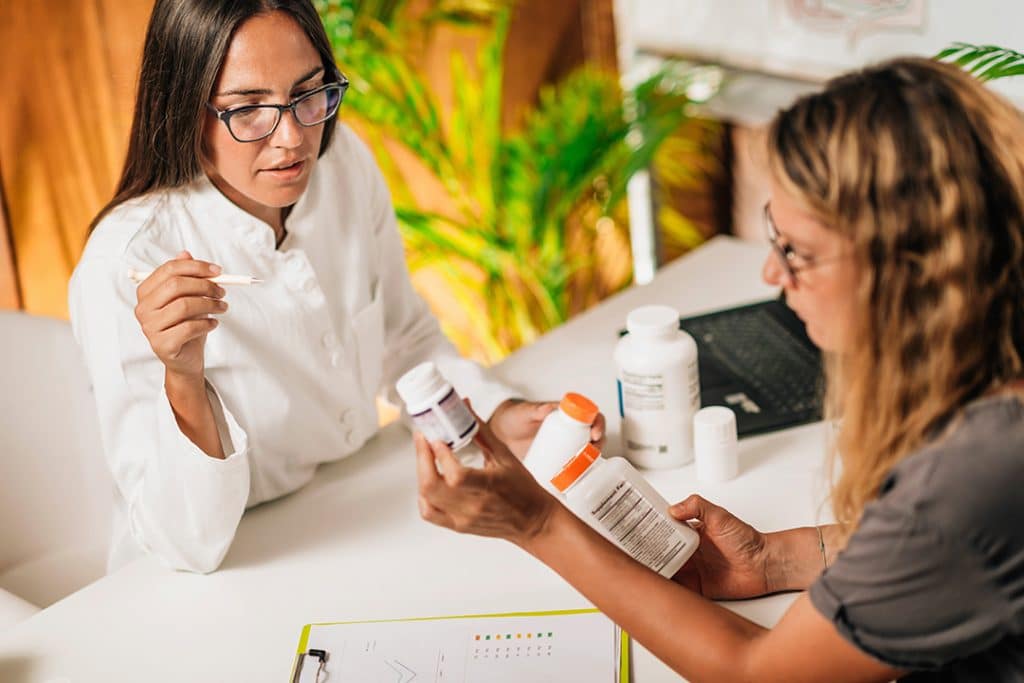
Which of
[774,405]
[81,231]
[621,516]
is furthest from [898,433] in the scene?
[81,231]

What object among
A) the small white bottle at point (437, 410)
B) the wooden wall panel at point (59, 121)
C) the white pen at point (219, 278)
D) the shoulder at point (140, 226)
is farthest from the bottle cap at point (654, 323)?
the wooden wall panel at point (59, 121)

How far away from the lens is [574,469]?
3.85ft

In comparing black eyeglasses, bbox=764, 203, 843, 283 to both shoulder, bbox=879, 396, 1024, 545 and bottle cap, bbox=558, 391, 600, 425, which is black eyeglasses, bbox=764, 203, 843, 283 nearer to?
shoulder, bbox=879, 396, 1024, 545

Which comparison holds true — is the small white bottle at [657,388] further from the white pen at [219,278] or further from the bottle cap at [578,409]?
the white pen at [219,278]

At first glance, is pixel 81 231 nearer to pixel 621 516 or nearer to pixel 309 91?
pixel 309 91

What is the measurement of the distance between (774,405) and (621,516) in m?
0.44

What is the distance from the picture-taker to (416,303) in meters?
1.72

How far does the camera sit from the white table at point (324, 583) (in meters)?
1.22

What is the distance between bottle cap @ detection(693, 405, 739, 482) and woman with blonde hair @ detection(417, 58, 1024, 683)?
371mm

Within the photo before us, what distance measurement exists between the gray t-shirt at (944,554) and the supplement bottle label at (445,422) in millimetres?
372

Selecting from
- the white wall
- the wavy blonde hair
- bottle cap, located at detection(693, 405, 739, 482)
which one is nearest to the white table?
bottle cap, located at detection(693, 405, 739, 482)

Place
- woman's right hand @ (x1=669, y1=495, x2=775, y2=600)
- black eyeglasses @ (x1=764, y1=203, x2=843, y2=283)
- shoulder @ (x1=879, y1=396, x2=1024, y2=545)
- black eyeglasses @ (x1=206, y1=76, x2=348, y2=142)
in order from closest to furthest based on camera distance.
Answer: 1. shoulder @ (x1=879, y1=396, x2=1024, y2=545)
2. black eyeglasses @ (x1=764, y1=203, x2=843, y2=283)
3. woman's right hand @ (x1=669, y1=495, x2=775, y2=600)
4. black eyeglasses @ (x1=206, y1=76, x2=348, y2=142)

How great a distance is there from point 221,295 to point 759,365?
79 centimetres

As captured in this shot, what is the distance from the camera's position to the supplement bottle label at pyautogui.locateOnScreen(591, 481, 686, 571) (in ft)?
3.89
